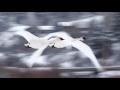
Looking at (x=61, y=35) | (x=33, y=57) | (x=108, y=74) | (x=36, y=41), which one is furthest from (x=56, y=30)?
(x=108, y=74)

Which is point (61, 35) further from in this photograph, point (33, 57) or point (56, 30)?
point (33, 57)

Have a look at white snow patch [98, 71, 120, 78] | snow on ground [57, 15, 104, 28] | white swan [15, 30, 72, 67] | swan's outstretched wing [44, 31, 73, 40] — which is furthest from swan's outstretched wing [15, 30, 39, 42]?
white snow patch [98, 71, 120, 78]

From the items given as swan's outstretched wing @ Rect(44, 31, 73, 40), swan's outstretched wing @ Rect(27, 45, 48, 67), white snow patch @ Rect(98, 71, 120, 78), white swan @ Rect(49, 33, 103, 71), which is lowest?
white snow patch @ Rect(98, 71, 120, 78)

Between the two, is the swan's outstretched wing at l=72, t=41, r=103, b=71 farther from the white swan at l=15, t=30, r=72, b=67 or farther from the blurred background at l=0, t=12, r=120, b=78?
the white swan at l=15, t=30, r=72, b=67

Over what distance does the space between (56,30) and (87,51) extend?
45cm

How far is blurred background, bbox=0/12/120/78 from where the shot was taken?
4.98 metres

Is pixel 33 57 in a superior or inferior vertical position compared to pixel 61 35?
inferior

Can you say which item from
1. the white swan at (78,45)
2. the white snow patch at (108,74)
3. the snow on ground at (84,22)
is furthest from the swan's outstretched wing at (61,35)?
the white snow patch at (108,74)

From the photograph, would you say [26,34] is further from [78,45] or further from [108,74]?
[108,74]

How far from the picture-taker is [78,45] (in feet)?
16.5

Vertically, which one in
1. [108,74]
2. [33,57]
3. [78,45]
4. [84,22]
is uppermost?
[84,22]

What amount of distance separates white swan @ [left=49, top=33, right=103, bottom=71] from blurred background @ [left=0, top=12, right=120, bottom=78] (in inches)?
1.7

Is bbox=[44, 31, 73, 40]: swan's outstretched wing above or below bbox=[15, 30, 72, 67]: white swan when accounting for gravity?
A: above

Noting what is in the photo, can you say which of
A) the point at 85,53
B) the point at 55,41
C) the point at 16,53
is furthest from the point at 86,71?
the point at 16,53
